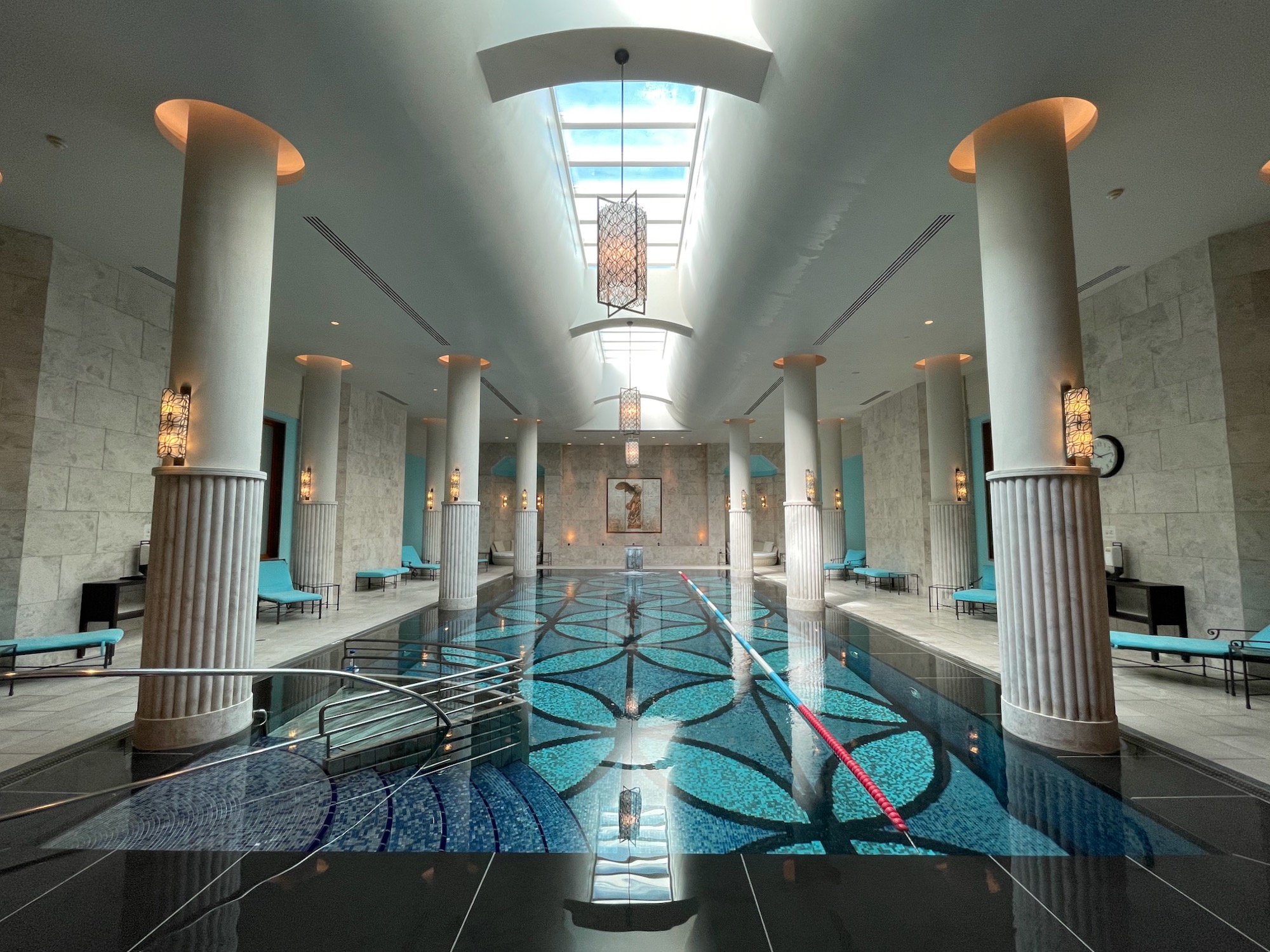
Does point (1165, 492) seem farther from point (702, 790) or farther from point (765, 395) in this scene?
point (765, 395)

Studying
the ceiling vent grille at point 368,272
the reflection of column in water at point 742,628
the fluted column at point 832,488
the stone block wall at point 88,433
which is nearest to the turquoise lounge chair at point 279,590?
the stone block wall at point 88,433

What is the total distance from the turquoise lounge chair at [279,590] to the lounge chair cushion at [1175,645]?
34.3 feet

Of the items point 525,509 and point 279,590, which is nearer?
point 279,590

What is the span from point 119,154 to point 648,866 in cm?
660

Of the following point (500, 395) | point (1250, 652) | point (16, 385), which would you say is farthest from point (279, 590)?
point (1250, 652)

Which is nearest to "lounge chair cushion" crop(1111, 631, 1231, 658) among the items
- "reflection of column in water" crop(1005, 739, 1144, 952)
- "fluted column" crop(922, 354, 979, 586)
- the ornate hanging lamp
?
"reflection of column in water" crop(1005, 739, 1144, 952)

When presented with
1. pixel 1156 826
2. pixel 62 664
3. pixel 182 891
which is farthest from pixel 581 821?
pixel 62 664

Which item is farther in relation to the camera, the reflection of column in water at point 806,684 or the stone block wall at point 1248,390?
the stone block wall at point 1248,390

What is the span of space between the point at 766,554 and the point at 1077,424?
61.0 ft

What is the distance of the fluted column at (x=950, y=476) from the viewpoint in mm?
10953

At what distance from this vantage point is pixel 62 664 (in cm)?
632

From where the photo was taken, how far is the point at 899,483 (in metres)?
14.4

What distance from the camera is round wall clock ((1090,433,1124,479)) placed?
299 inches

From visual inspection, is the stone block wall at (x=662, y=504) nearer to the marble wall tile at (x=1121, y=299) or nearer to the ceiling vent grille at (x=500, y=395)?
the ceiling vent grille at (x=500, y=395)
